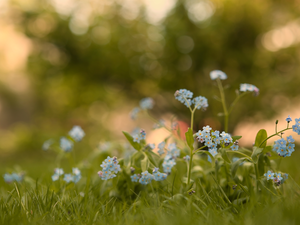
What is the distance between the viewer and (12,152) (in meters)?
6.62

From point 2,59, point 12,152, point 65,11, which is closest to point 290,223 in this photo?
point 65,11

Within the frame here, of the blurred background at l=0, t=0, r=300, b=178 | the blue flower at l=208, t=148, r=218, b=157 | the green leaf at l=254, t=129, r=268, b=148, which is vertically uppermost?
the blurred background at l=0, t=0, r=300, b=178

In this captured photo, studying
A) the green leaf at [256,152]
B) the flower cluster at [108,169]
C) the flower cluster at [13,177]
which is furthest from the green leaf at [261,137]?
the flower cluster at [13,177]

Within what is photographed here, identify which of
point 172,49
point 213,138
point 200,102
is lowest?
point 213,138

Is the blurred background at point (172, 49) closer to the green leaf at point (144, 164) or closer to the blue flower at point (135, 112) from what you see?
the blue flower at point (135, 112)

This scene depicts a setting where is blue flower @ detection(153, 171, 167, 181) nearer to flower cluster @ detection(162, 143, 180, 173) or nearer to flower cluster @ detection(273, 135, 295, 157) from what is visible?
flower cluster @ detection(162, 143, 180, 173)

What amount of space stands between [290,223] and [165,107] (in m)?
3.89

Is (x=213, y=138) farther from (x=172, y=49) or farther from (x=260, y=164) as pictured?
(x=172, y=49)

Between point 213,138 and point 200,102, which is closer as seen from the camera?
point 213,138

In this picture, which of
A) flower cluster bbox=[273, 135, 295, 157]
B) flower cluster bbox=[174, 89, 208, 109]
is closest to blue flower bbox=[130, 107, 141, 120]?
flower cluster bbox=[174, 89, 208, 109]

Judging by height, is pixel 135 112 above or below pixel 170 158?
above

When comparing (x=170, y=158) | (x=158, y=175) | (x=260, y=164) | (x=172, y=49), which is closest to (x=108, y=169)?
(x=158, y=175)

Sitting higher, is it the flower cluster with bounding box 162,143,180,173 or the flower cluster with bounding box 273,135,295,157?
the flower cluster with bounding box 162,143,180,173

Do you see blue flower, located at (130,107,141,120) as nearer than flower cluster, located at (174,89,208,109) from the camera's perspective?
No
